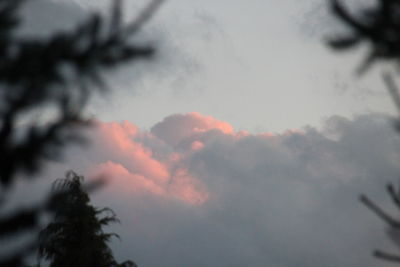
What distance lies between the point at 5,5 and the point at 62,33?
0.54 meters

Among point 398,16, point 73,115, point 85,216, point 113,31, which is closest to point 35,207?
point 73,115

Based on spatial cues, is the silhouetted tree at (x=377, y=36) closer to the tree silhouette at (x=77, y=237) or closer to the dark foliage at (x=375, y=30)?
the dark foliage at (x=375, y=30)

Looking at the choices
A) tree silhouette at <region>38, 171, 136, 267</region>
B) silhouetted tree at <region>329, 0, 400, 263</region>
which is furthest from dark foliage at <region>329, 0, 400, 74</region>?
tree silhouette at <region>38, 171, 136, 267</region>

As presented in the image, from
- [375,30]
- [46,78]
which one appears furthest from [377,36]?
[46,78]

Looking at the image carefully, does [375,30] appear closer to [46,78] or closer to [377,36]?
[377,36]

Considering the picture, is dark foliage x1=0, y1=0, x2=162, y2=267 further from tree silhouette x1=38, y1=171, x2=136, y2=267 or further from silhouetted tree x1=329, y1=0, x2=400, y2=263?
tree silhouette x1=38, y1=171, x2=136, y2=267

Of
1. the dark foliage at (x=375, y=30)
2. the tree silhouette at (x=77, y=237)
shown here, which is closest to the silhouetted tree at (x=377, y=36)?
the dark foliage at (x=375, y=30)

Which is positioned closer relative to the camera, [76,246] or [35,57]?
[35,57]

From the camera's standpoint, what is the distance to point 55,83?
10.2 ft

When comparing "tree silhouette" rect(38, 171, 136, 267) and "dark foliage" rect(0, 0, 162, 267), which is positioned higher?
"tree silhouette" rect(38, 171, 136, 267)

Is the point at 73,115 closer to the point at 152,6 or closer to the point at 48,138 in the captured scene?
the point at 48,138

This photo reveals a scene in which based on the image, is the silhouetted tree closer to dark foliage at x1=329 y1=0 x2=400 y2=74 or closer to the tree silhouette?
dark foliage at x1=329 y1=0 x2=400 y2=74

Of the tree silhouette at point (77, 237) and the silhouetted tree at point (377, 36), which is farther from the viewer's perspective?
the tree silhouette at point (77, 237)

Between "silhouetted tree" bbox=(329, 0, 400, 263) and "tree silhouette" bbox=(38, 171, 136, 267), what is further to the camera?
"tree silhouette" bbox=(38, 171, 136, 267)
